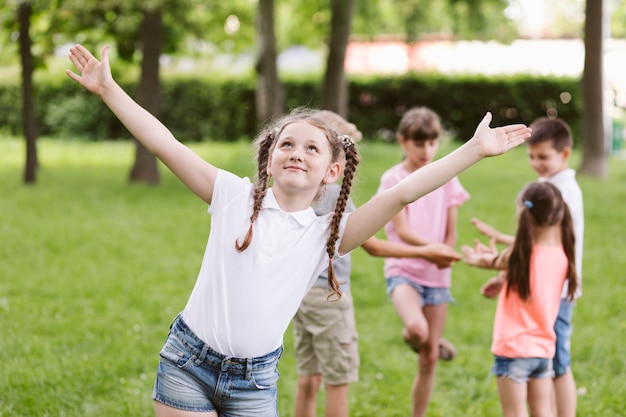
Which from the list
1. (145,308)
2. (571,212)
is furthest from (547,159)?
(145,308)

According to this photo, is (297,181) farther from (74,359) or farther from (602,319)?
(602,319)

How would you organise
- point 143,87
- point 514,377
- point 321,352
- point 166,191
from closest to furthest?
point 514,377
point 321,352
point 166,191
point 143,87

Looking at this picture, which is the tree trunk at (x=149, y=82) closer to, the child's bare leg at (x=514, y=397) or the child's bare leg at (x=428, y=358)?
A: the child's bare leg at (x=428, y=358)

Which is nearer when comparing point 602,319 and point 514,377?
point 514,377

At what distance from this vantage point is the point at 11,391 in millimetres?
4977

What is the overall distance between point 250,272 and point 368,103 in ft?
66.2

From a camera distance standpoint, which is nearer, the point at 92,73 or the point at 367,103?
the point at 92,73

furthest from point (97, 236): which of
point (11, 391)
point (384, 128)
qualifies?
point (384, 128)

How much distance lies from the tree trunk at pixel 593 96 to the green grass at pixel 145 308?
2.02 metres

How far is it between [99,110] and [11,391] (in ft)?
62.9

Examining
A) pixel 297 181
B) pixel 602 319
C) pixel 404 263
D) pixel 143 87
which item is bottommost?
pixel 602 319

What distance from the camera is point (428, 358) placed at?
4.78 m

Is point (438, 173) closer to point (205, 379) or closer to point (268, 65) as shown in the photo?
point (205, 379)

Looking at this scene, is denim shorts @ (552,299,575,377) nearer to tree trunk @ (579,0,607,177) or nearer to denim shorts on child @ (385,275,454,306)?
denim shorts on child @ (385,275,454,306)
